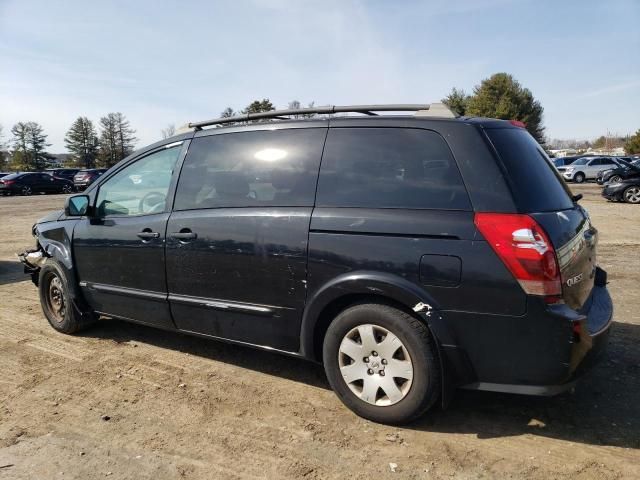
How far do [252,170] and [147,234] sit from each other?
1.02 metres

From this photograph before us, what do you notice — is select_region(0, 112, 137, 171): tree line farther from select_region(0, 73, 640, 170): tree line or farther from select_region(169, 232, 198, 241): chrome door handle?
select_region(169, 232, 198, 241): chrome door handle

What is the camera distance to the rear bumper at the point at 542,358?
262 centimetres

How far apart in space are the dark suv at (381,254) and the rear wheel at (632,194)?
17.5 meters

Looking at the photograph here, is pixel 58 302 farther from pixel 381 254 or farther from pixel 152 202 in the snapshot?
pixel 381 254

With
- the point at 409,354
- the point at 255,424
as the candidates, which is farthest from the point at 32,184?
the point at 409,354

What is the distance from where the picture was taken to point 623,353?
13.4 ft

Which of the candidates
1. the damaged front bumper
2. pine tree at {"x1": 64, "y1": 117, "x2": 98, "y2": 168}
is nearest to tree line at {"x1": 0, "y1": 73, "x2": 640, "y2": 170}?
pine tree at {"x1": 64, "y1": 117, "x2": 98, "y2": 168}

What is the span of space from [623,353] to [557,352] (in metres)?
1.91

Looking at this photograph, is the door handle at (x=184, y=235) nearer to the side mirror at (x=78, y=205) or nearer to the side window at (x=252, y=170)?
the side window at (x=252, y=170)

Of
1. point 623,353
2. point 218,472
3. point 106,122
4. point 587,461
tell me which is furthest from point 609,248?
point 106,122

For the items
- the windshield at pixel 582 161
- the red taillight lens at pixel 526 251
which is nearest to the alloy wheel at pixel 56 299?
the red taillight lens at pixel 526 251

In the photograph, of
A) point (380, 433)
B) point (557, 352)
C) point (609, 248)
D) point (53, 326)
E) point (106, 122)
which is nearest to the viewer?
point (557, 352)

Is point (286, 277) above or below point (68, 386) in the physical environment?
above

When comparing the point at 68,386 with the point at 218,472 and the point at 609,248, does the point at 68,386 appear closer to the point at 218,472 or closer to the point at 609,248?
the point at 218,472
